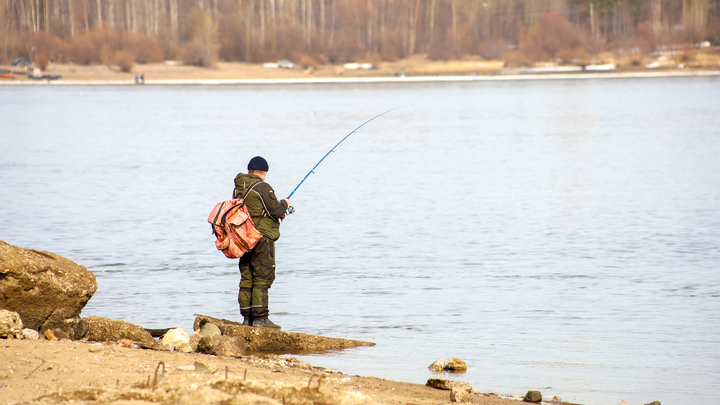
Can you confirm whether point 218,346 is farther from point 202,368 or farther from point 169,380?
point 169,380

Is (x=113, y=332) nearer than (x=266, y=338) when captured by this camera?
Yes

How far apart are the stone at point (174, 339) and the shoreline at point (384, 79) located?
66838 mm

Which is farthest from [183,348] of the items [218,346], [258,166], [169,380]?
[169,380]

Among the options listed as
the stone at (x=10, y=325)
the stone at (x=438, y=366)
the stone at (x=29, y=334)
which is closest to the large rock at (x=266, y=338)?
the stone at (x=438, y=366)

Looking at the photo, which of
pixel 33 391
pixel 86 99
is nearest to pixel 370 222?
pixel 33 391

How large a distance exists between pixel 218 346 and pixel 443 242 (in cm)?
595

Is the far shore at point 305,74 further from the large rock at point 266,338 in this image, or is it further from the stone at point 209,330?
the stone at point 209,330

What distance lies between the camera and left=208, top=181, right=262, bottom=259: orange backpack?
19.5 feet

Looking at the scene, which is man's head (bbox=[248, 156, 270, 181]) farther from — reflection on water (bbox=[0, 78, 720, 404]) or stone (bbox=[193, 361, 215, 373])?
stone (bbox=[193, 361, 215, 373])

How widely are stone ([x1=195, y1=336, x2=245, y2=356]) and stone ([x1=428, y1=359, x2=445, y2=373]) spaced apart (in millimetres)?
1305

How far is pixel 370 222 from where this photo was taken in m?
12.9

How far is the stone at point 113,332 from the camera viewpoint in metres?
5.95

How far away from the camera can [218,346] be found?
5.78 meters

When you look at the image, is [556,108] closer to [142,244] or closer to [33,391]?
[142,244]
